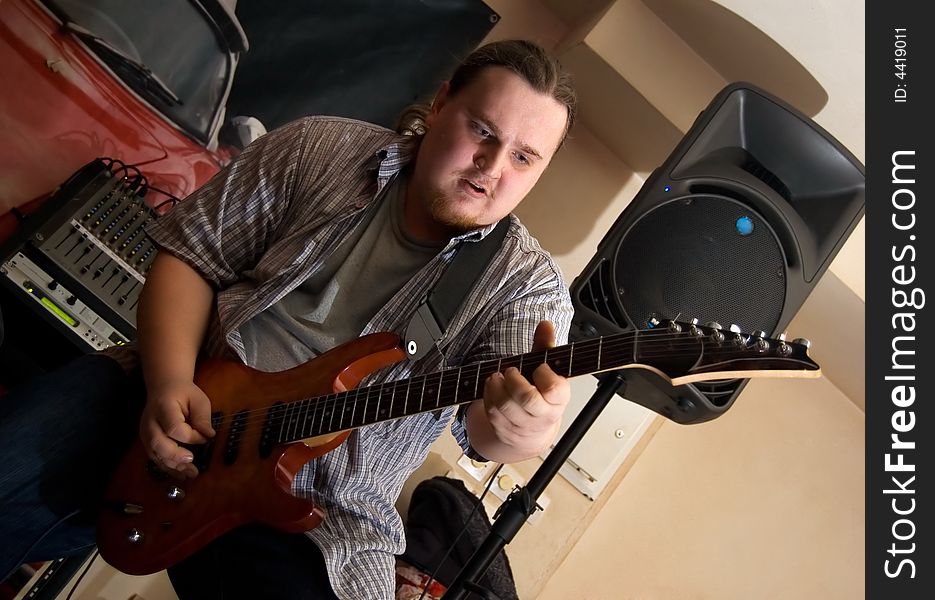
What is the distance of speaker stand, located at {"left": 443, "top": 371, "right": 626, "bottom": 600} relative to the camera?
129cm

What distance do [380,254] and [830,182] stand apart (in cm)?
94

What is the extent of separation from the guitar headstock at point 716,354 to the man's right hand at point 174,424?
62cm

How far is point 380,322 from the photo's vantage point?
1.23 meters

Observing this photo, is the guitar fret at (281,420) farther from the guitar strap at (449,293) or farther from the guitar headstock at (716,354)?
the guitar headstock at (716,354)

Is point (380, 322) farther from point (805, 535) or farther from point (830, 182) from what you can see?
point (805, 535)

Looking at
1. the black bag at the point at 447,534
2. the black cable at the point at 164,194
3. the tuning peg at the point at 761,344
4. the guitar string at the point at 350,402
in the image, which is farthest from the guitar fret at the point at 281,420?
the black cable at the point at 164,194

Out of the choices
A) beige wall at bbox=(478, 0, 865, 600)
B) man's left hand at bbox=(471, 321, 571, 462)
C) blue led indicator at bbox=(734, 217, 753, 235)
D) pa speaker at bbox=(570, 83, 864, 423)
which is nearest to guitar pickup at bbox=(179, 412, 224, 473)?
man's left hand at bbox=(471, 321, 571, 462)

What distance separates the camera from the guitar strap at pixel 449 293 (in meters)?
1.14

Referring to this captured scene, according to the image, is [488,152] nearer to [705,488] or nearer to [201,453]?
[201,453]

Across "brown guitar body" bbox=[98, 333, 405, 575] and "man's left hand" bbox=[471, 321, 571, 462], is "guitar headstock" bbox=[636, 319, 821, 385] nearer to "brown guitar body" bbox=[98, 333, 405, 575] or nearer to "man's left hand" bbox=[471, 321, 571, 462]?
"man's left hand" bbox=[471, 321, 571, 462]

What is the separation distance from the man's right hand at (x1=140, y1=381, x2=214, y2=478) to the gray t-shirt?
145 millimetres

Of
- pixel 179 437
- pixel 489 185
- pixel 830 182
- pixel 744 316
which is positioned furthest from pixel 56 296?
pixel 830 182

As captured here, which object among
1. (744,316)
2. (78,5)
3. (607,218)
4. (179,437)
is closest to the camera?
(179,437)

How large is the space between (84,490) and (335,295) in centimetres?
46
